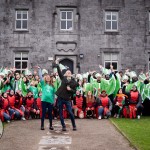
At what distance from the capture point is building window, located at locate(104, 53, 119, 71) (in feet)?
89.2

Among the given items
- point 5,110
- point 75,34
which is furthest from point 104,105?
point 75,34

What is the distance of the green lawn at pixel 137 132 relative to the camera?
10.0 metres

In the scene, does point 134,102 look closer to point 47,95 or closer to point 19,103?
point 19,103

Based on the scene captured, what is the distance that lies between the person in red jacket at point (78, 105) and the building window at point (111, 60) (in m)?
10.4

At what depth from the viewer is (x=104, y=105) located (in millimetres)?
Answer: 16922

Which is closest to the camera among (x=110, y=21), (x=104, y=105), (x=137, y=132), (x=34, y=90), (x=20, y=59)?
(x=137, y=132)

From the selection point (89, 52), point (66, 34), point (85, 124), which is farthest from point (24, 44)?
point (85, 124)

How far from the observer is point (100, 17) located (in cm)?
2730

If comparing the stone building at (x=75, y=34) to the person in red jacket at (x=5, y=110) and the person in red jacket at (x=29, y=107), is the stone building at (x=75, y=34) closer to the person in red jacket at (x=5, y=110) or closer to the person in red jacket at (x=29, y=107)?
the person in red jacket at (x=29, y=107)

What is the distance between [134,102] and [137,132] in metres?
4.87

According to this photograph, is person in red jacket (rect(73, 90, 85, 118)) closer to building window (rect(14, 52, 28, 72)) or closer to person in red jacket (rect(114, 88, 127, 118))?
person in red jacket (rect(114, 88, 127, 118))

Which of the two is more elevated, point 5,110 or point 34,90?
point 34,90

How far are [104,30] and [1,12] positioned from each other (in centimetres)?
776

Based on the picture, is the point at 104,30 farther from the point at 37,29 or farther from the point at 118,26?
the point at 37,29
